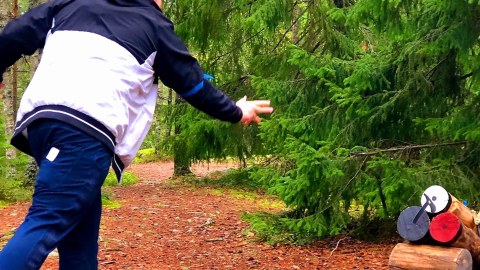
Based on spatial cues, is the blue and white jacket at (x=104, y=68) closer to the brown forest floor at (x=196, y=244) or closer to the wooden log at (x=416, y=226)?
the wooden log at (x=416, y=226)

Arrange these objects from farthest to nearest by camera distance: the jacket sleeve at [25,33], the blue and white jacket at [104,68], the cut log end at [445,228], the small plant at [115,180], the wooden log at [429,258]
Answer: the small plant at [115,180] → the cut log end at [445,228] → the wooden log at [429,258] → the jacket sleeve at [25,33] → the blue and white jacket at [104,68]

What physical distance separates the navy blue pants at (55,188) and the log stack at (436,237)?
2745 mm

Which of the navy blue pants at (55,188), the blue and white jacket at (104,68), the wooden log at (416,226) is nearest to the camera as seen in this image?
the navy blue pants at (55,188)

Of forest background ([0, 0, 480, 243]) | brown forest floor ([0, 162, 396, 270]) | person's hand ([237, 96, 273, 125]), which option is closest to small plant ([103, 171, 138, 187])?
brown forest floor ([0, 162, 396, 270])

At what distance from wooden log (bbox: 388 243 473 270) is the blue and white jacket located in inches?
90.4

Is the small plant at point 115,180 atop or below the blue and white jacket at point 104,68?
below

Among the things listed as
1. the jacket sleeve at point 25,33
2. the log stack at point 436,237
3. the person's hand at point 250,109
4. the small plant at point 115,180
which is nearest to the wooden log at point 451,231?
the log stack at point 436,237

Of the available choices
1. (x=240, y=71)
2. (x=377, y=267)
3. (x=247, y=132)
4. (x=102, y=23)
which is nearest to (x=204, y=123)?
(x=247, y=132)

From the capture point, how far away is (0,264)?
2.17 m

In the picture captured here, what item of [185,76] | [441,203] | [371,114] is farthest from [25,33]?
[371,114]

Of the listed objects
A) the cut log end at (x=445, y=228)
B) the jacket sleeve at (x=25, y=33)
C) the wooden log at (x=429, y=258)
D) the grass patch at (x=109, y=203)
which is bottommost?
the grass patch at (x=109, y=203)

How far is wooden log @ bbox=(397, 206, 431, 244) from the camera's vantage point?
4418mm

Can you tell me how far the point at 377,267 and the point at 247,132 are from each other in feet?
19.4

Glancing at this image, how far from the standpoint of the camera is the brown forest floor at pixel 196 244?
5754 millimetres
